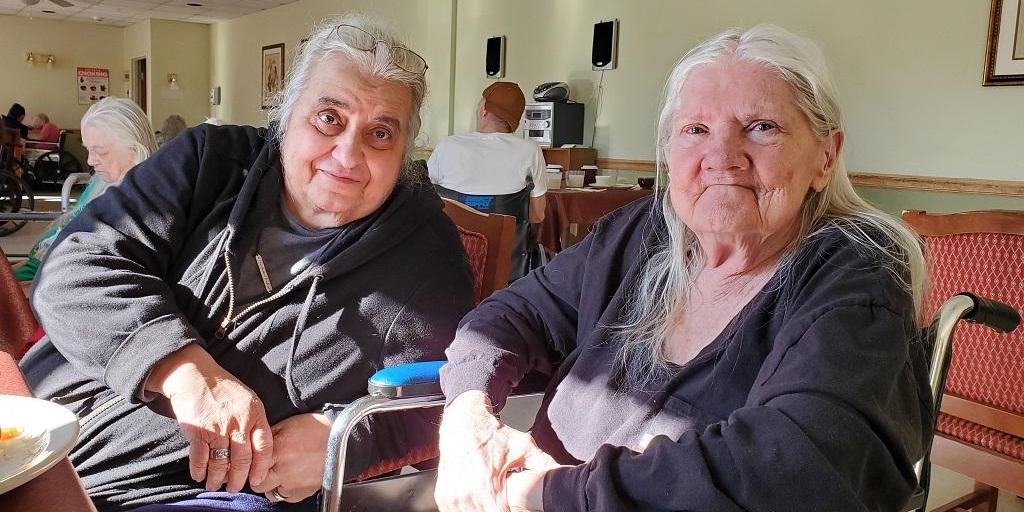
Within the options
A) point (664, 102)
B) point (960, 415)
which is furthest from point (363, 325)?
point (960, 415)

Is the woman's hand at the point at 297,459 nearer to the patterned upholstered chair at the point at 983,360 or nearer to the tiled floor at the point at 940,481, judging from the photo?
the tiled floor at the point at 940,481

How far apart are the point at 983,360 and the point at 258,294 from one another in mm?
1550

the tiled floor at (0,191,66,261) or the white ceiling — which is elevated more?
the white ceiling

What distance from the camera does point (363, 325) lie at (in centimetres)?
141

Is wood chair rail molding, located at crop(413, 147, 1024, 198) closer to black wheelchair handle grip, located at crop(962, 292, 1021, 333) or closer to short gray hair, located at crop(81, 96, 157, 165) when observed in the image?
short gray hair, located at crop(81, 96, 157, 165)

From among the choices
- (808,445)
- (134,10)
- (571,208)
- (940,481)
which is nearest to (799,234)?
(808,445)

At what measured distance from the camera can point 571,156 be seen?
6699 mm

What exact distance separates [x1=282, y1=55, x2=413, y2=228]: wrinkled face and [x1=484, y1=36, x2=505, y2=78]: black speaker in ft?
21.2

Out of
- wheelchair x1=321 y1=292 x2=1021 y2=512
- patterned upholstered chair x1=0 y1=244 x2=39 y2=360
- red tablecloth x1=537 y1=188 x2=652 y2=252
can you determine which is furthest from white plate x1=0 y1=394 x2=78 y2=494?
red tablecloth x1=537 y1=188 x2=652 y2=252

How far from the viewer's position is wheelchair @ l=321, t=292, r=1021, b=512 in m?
1.05

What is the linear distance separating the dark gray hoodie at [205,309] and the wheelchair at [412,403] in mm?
68

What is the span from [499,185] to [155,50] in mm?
12461

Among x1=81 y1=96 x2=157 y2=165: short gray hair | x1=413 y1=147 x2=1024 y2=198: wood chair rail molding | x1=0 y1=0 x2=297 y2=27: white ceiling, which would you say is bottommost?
x1=413 y1=147 x2=1024 y2=198: wood chair rail molding

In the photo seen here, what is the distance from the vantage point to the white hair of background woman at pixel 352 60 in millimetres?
1463
